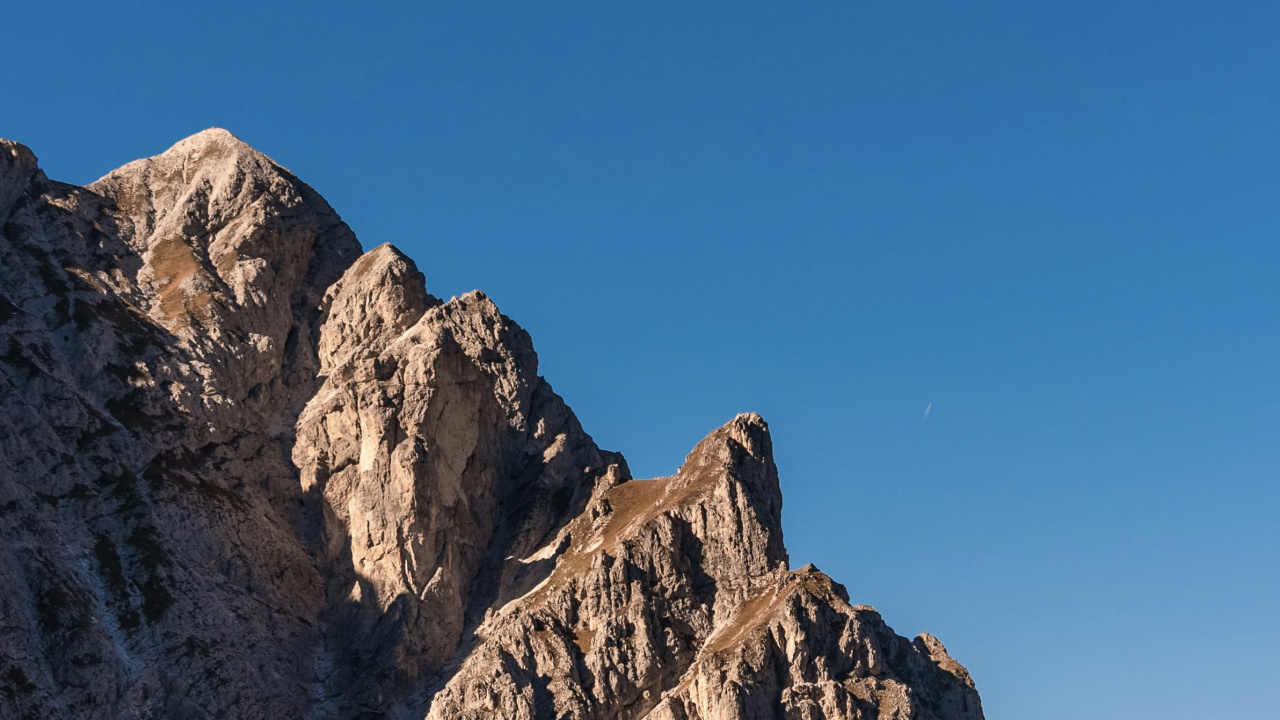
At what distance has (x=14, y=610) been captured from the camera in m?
200

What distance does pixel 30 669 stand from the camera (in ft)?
647

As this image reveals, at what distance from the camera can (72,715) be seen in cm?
19938

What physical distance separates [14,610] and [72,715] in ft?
37.2

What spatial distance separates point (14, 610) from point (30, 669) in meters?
6.20

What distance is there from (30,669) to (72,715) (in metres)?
6.11
